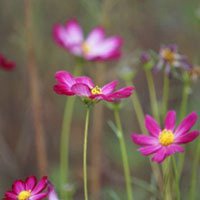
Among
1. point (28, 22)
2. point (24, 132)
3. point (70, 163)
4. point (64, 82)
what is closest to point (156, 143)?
point (64, 82)

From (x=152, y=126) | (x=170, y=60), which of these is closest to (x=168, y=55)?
(x=170, y=60)

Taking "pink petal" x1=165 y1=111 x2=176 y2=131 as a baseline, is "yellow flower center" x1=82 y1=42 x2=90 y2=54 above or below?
above

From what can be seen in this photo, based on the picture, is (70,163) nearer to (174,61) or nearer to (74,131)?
(74,131)

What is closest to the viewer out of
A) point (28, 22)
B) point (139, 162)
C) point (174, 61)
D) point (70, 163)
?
point (174, 61)

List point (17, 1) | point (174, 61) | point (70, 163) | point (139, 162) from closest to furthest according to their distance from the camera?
1. point (174, 61)
2. point (139, 162)
3. point (17, 1)
4. point (70, 163)

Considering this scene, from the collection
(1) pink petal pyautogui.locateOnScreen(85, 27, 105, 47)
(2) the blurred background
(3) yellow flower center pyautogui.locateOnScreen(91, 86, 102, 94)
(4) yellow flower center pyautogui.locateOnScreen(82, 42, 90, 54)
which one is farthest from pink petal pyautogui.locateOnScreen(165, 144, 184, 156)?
(2) the blurred background

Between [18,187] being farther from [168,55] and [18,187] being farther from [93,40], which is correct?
[93,40]

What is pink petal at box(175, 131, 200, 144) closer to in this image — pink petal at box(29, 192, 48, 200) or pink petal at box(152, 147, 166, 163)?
pink petal at box(152, 147, 166, 163)
